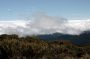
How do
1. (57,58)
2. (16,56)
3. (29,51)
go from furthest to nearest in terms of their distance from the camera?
(29,51), (16,56), (57,58)

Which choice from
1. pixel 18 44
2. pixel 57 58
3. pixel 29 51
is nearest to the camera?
pixel 57 58

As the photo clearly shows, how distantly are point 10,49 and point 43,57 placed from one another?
12.0 ft

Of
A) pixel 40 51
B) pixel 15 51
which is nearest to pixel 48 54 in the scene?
pixel 40 51

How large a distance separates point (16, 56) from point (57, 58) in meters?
3.06

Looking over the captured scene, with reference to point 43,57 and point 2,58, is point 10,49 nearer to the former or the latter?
point 2,58

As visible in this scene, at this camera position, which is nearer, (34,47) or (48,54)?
(48,54)

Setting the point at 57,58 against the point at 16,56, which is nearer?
the point at 57,58

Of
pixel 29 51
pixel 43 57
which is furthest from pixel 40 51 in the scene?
pixel 43 57

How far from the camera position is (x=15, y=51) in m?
22.8

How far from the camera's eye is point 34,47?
78.5 ft

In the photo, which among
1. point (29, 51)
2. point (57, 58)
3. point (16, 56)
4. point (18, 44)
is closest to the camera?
point (57, 58)

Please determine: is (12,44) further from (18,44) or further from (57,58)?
(57,58)

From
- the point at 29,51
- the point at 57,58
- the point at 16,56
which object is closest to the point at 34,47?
the point at 29,51

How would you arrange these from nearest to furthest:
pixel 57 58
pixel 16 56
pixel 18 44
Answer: pixel 57 58, pixel 16 56, pixel 18 44
